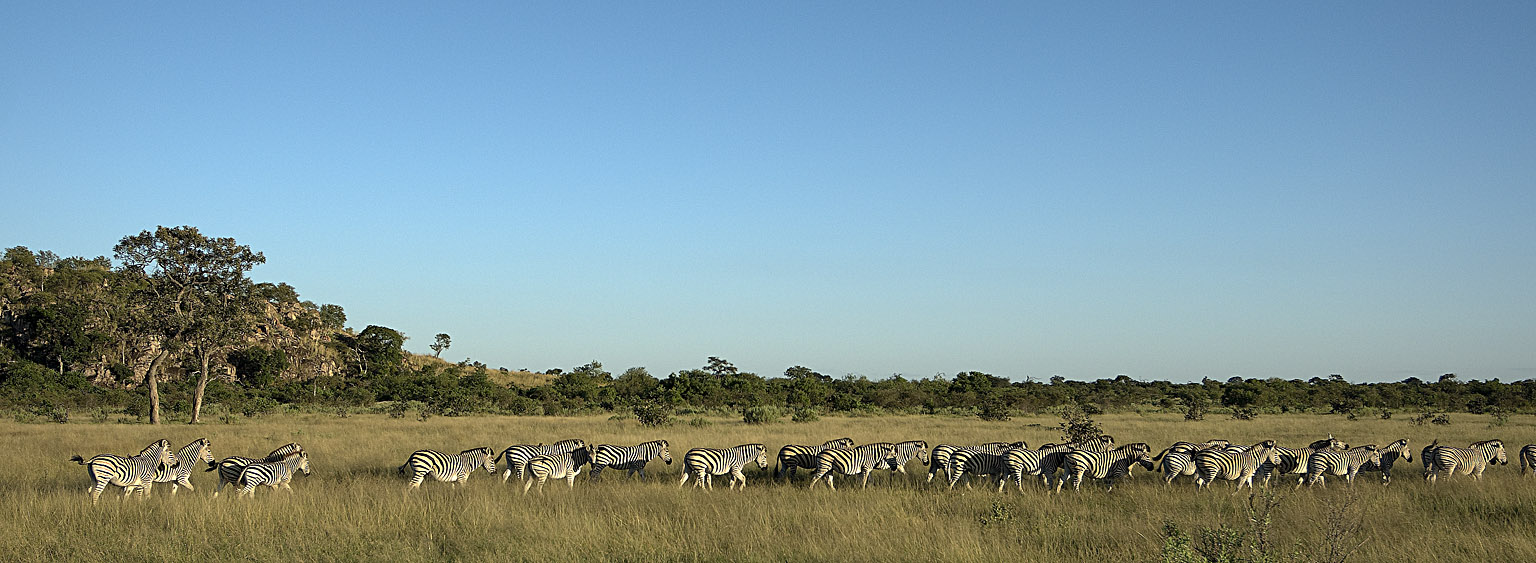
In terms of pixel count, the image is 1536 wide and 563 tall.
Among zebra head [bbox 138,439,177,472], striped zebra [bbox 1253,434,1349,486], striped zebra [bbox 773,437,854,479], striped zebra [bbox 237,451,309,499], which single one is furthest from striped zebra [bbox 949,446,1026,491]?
zebra head [bbox 138,439,177,472]

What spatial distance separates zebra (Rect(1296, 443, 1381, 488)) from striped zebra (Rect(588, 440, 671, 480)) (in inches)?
445

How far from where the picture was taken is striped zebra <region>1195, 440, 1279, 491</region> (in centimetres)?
1582

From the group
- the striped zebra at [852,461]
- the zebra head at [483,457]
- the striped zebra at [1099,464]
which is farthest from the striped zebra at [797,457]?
the zebra head at [483,457]

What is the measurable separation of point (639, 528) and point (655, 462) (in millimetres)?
8992

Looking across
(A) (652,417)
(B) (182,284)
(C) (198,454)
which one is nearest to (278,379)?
(B) (182,284)

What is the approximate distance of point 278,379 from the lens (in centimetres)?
6606

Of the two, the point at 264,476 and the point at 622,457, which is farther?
the point at 622,457

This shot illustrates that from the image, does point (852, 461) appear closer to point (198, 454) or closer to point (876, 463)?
point (876, 463)

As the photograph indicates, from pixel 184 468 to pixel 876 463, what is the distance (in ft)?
37.6

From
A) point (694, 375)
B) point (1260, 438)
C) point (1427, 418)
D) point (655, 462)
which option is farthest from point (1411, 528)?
point (694, 375)

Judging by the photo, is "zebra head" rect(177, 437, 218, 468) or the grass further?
"zebra head" rect(177, 437, 218, 468)

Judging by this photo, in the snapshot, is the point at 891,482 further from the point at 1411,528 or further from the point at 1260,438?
the point at 1260,438

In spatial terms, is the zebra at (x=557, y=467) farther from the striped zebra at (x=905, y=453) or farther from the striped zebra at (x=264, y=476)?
the striped zebra at (x=905, y=453)

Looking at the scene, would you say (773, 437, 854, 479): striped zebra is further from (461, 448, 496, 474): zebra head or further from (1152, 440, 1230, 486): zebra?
(1152, 440, 1230, 486): zebra
